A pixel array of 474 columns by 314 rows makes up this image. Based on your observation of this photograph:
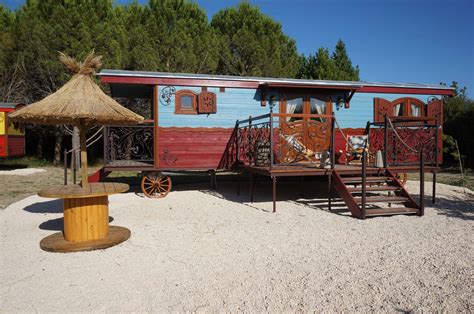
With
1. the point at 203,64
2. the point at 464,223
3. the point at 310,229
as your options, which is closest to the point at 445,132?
the point at 203,64

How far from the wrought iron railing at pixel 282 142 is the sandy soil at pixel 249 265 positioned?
5.52ft

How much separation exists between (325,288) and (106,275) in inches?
89.3

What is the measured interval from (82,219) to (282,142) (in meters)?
5.11

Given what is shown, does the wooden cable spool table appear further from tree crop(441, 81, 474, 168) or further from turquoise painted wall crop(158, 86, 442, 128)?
tree crop(441, 81, 474, 168)

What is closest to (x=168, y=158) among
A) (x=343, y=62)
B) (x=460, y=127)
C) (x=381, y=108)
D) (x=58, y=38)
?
(x=381, y=108)

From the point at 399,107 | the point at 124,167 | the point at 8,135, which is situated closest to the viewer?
the point at 124,167

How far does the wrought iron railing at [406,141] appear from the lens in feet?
27.3

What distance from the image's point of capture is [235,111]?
9016mm

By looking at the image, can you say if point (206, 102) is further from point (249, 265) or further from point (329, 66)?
point (329, 66)

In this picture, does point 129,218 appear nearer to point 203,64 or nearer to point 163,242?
point 163,242

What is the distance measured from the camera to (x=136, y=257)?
4344 mm

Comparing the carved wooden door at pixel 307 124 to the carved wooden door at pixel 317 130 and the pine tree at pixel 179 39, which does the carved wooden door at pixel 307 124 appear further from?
the pine tree at pixel 179 39

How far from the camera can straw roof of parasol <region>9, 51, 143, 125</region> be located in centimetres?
456

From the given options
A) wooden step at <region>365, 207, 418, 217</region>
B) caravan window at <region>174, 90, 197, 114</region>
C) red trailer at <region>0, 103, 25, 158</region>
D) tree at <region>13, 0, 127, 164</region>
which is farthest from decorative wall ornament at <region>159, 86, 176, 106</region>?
tree at <region>13, 0, 127, 164</region>
